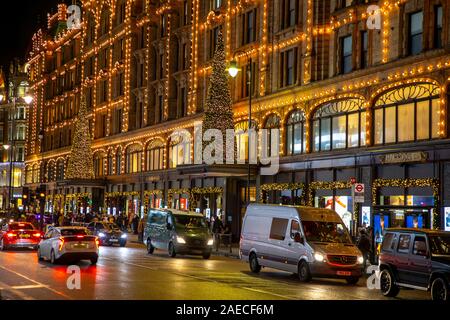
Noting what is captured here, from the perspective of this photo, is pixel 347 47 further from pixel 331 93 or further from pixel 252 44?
pixel 252 44

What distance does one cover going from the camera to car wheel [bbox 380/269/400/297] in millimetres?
20859

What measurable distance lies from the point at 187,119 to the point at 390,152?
2359cm

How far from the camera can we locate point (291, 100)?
1775 inches

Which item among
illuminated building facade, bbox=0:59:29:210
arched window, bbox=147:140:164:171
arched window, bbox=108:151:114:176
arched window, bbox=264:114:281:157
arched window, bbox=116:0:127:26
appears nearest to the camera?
arched window, bbox=264:114:281:157

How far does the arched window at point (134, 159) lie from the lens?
67.8 metres

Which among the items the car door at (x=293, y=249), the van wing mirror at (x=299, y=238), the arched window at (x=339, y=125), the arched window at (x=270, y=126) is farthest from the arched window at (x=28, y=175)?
the van wing mirror at (x=299, y=238)

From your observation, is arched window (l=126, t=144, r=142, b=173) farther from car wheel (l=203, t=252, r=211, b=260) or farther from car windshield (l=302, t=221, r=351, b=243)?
car windshield (l=302, t=221, r=351, b=243)

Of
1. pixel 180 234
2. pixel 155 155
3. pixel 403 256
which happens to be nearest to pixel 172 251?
pixel 180 234

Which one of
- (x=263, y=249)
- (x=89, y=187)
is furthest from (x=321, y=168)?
(x=89, y=187)

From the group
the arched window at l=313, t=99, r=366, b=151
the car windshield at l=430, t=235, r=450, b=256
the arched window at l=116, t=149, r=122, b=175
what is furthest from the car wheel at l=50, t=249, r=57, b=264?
the arched window at l=116, t=149, r=122, b=175

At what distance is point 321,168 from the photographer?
42531 mm

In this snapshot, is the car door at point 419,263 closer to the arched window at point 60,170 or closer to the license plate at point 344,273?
the license plate at point 344,273

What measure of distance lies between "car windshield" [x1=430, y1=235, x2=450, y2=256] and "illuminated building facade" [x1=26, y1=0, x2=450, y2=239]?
14.3 meters

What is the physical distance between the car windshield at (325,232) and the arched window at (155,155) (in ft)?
125
